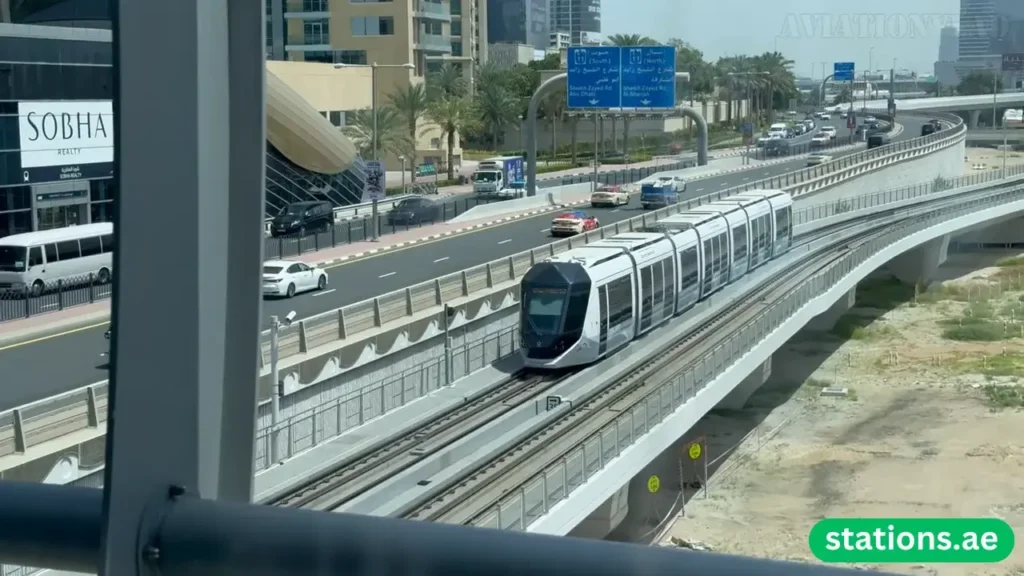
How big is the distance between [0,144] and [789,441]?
23.0 feet

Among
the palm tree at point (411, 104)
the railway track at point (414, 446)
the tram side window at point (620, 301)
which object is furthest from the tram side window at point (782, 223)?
the railway track at point (414, 446)

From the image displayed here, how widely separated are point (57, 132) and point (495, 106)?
21.1 m

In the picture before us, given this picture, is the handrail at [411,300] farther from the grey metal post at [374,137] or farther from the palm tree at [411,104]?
the palm tree at [411,104]

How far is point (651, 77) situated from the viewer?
2088cm

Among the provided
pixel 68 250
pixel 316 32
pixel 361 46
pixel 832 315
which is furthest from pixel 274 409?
pixel 832 315

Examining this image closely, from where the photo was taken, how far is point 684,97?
2436 cm

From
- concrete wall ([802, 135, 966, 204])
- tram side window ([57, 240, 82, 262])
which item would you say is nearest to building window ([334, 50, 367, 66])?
tram side window ([57, 240, 82, 262])

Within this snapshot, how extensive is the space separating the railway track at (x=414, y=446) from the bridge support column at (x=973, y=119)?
126 ft

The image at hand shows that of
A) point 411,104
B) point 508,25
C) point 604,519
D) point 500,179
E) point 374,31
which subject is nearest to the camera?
point 604,519

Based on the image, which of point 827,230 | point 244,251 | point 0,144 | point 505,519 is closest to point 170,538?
point 244,251

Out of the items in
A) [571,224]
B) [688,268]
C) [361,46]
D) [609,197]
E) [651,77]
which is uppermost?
[651,77]

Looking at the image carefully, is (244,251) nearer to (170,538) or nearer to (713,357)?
(170,538)

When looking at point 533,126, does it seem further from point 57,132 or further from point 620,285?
point 57,132

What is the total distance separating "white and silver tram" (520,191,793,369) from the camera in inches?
425
